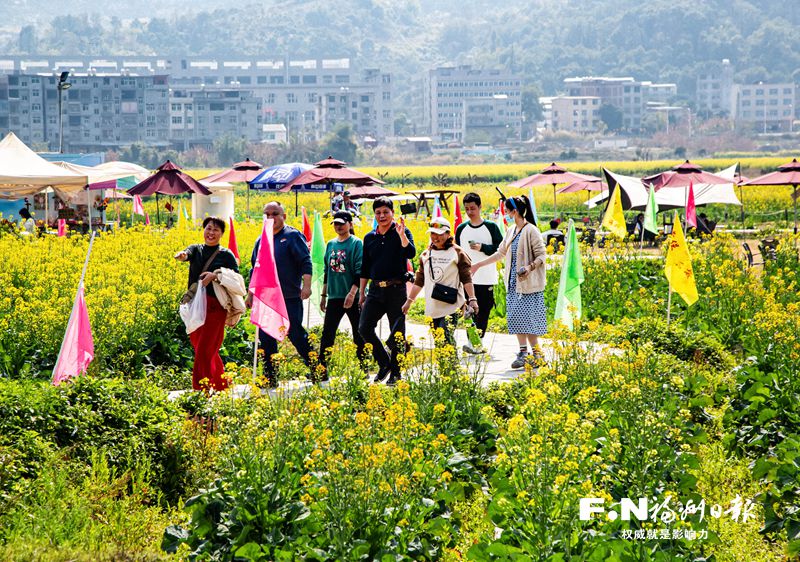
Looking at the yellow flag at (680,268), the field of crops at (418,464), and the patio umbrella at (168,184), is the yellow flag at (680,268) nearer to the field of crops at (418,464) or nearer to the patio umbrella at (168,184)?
the field of crops at (418,464)

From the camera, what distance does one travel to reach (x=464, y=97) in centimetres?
17862

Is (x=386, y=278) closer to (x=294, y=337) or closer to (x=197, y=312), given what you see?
(x=294, y=337)

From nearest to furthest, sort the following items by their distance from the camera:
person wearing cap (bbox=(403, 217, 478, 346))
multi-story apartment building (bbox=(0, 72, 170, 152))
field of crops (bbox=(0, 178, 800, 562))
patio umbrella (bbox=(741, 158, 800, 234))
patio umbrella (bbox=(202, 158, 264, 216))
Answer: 1. field of crops (bbox=(0, 178, 800, 562))
2. person wearing cap (bbox=(403, 217, 478, 346))
3. patio umbrella (bbox=(741, 158, 800, 234))
4. patio umbrella (bbox=(202, 158, 264, 216))
5. multi-story apartment building (bbox=(0, 72, 170, 152))

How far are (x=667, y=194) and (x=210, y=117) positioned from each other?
124m

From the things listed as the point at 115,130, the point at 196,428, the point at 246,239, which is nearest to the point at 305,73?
the point at 115,130

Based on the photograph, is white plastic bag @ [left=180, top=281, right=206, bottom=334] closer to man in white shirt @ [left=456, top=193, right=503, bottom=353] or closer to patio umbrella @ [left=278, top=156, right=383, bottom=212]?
man in white shirt @ [left=456, top=193, right=503, bottom=353]

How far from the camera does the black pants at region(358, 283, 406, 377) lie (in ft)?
28.7

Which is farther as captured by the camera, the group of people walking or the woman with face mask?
the woman with face mask

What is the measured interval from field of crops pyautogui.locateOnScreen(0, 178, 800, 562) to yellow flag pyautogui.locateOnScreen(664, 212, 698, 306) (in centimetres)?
147

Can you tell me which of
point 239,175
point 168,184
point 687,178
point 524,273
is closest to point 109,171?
point 239,175

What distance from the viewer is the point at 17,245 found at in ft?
43.3

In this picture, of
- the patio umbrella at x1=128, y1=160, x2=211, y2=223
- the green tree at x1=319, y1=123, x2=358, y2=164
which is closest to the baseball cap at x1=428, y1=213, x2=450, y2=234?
the patio umbrella at x1=128, y1=160, x2=211, y2=223

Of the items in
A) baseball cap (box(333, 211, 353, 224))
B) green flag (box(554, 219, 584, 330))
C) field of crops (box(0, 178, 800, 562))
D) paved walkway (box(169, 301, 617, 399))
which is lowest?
paved walkway (box(169, 301, 617, 399))

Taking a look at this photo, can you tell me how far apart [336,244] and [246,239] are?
857 cm
